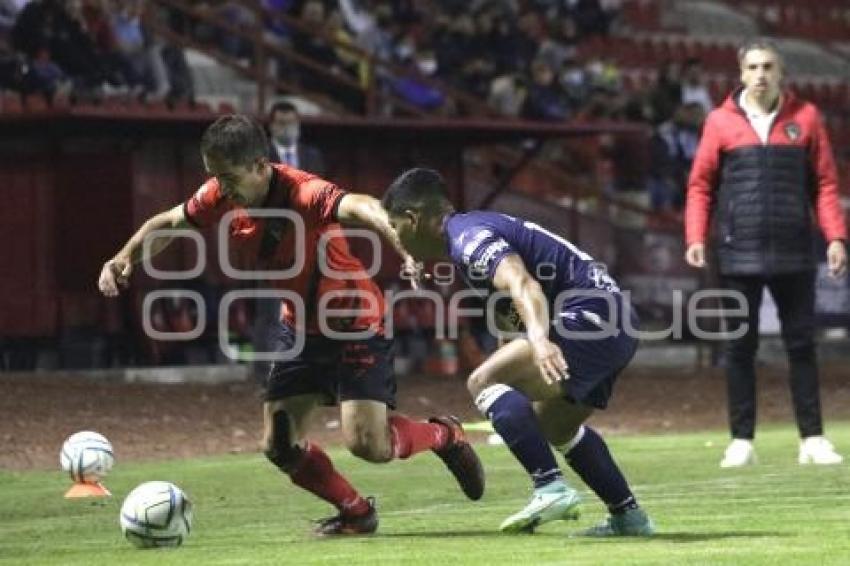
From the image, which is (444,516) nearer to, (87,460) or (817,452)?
(87,460)

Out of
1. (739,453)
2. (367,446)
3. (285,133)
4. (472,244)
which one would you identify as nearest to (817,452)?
(739,453)

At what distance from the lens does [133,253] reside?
434 inches

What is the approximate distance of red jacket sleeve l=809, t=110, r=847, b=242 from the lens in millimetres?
14109

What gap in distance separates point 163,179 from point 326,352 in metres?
14.2

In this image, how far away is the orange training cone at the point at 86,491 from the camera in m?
13.2

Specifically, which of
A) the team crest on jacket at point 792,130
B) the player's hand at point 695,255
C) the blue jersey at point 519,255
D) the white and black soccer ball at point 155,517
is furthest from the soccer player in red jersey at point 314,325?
the team crest on jacket at point 792,130

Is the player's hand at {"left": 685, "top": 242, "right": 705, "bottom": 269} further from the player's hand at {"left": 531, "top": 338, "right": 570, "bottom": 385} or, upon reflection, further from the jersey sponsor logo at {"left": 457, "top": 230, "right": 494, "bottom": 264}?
the player's hand at {"left": 531, "top": 338, "right": 570, "bottom": 385}

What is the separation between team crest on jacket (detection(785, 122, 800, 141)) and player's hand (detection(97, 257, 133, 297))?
4.89 meters

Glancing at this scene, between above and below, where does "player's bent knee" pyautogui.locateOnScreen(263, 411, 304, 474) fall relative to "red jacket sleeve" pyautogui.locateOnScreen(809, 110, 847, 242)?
below

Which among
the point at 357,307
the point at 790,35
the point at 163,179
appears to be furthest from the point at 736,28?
the point at 357,307

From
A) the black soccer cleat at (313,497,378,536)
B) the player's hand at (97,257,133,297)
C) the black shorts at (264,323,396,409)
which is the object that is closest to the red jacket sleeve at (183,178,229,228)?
the player's hand at (97,257,133,297)

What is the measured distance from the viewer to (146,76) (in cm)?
2383

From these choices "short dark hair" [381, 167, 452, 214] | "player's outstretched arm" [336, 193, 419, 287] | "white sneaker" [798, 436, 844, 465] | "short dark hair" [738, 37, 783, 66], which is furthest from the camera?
"white sneaker" [798, 436, 844, 465]

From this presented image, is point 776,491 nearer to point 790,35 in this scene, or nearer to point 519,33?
point 519,33
